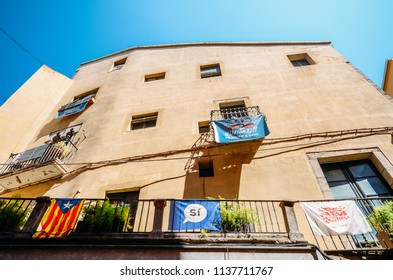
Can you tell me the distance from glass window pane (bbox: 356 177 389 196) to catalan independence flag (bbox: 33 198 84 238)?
9043 millimetres

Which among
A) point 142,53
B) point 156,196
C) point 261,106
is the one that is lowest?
point 156,196

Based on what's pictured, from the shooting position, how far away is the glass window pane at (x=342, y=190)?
25.8 ft

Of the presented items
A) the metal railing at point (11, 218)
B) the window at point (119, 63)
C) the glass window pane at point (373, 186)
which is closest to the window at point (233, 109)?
the glass window pane at point (373, 186)

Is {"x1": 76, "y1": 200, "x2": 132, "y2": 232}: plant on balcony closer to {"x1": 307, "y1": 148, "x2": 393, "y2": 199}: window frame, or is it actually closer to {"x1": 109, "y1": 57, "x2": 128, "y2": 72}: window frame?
{"x1": 307, "y1": 148, "x2": 393, "y2": 199}: window frame

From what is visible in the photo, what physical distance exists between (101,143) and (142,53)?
1050cm

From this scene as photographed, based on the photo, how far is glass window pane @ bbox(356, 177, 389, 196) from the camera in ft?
25.4

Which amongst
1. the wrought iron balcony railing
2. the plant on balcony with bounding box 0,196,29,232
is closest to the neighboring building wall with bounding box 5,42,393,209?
the wrought iron balcony railing

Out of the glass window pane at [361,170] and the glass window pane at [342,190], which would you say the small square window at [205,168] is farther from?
the glass window pane at [361,170]

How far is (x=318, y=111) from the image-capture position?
10539 mm

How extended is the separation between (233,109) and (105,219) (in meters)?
7.93

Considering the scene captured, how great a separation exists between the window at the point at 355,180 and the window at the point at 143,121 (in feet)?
26.6
